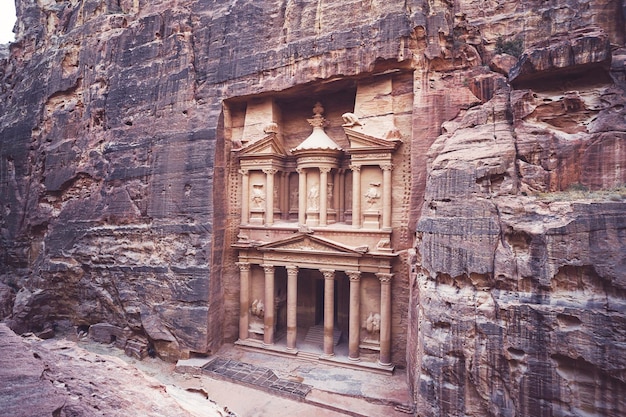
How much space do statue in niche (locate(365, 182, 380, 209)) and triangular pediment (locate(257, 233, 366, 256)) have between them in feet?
5.38

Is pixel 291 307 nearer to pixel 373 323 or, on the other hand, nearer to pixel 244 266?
pixel 244 266

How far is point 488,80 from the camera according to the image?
32.2 feet

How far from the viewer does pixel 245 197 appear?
13625 mm

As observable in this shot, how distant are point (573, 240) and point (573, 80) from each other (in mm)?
4305

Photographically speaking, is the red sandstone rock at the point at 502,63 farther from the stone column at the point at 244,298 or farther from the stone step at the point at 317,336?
the stone column at the point at 244,298

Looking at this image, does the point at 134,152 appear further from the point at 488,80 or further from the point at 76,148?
the point at 488,80

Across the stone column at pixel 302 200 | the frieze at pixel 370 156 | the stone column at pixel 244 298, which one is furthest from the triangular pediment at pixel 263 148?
the stone column at pixel 244 298

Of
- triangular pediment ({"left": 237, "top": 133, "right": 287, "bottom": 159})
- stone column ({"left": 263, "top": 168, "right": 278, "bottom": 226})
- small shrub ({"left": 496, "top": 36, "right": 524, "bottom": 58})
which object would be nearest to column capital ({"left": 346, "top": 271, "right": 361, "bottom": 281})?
stone column ({"left": 263, "top": 168, "right": 278, "bottom": 226})

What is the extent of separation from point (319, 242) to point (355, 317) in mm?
2768

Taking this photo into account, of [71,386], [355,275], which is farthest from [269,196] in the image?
[71,386]

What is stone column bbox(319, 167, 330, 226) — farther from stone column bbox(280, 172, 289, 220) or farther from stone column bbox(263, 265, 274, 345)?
stone column bbox(263, 265, 274, 345)

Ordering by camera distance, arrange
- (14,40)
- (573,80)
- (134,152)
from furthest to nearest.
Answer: (14,40)
(134,152)
(573,80)

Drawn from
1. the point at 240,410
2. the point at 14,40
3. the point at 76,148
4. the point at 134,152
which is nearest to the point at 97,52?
the point at 76,148

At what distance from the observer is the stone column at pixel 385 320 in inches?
446
